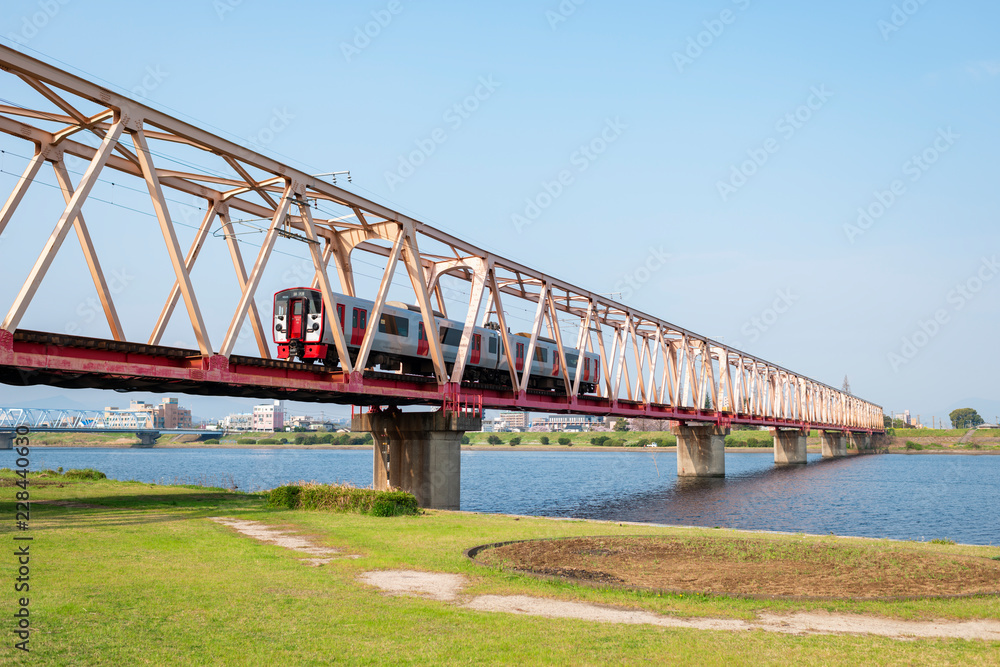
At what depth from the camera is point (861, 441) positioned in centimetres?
18175

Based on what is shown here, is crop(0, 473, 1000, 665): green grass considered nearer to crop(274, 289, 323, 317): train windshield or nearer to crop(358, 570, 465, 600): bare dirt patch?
crop(358, 570, 465, 600): bare dirt patch

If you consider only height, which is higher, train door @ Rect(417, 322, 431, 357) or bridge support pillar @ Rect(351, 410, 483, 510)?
train door @ Rect(417, 322, 431, 357)

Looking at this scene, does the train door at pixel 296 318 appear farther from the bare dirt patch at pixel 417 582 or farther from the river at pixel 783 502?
the bare dirt patch at pixel 417 582

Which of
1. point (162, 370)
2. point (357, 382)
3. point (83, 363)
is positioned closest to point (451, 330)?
point (357, 382)

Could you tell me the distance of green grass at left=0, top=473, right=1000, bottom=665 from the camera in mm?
9578

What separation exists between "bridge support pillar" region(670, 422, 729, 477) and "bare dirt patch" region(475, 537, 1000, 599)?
69.2m

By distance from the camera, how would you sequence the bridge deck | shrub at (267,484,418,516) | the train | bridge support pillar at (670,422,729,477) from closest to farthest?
the bridge deck < shrub at (267,484,418,516) < the train < bridge support pillar at (670,422,729,477)

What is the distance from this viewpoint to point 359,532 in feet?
71.1

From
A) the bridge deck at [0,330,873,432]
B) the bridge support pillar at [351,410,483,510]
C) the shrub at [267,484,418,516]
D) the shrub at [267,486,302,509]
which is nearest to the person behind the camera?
the bridge deck at [0,330,873,432]

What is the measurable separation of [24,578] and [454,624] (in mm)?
8011

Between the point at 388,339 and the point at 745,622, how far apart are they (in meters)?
28.6

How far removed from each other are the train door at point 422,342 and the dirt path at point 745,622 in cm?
2723

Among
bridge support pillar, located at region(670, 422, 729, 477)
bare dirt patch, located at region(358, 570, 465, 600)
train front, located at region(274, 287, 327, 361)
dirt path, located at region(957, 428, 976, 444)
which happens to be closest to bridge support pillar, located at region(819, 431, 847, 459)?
dirt path, located at region(957, 428, 976, 444)

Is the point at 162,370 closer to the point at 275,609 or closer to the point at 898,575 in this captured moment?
the point at 275,609
